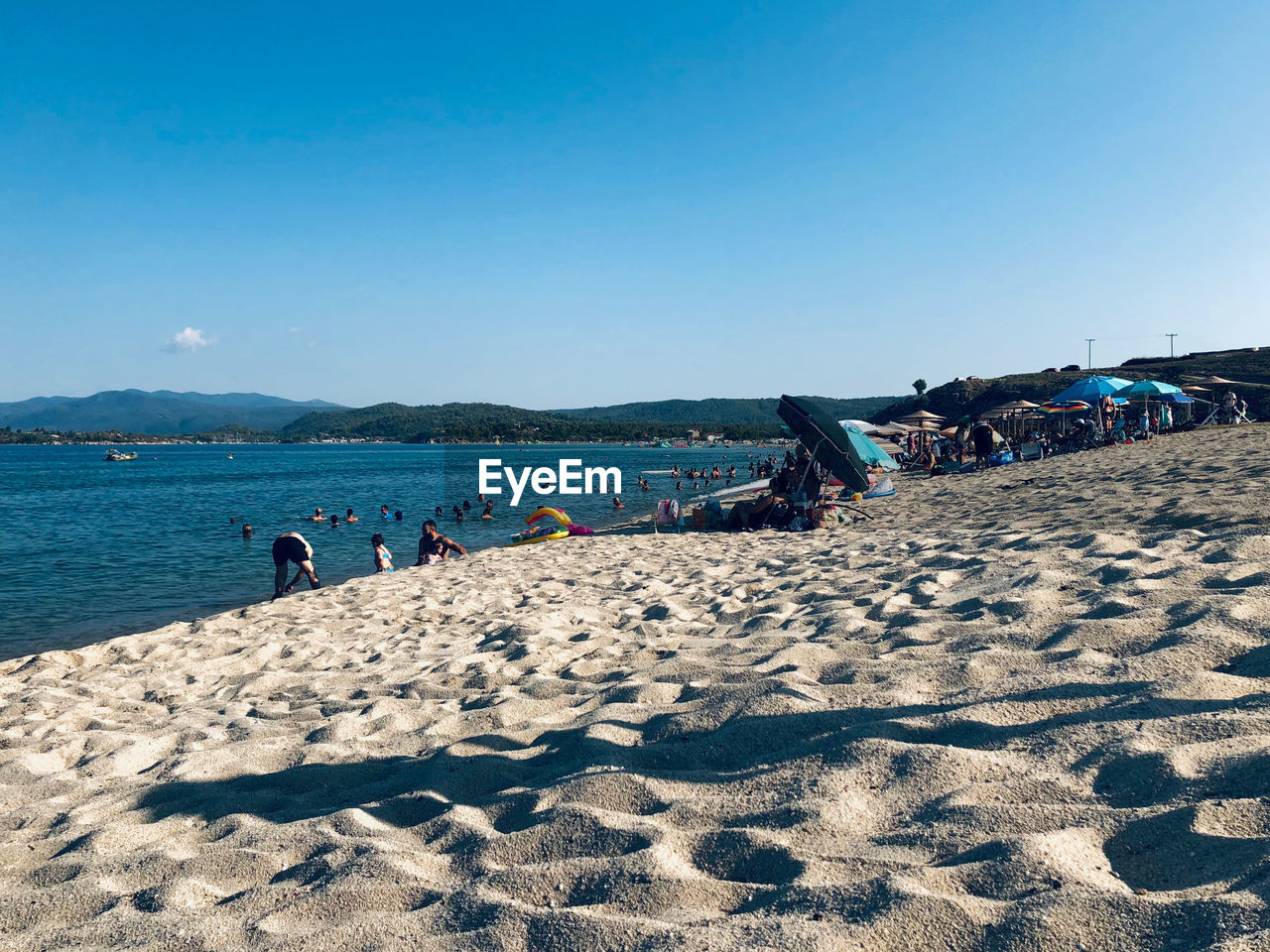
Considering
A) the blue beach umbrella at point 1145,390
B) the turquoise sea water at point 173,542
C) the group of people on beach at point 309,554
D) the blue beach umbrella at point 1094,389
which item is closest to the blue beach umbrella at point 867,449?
the blue beach umbrella at point 1094,389

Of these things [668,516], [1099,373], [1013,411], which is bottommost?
[668,516]

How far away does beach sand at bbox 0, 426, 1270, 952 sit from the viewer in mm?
1948

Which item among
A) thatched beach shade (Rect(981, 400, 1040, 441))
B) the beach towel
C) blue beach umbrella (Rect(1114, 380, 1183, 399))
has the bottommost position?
the beach towel

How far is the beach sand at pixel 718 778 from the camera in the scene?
195 centimetres

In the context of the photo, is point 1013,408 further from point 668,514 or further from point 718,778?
point 718,778

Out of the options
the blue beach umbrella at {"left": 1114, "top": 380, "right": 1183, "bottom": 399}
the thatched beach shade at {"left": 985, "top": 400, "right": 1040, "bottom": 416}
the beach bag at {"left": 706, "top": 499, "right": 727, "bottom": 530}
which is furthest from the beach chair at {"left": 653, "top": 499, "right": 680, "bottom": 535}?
the thatched beach shade at {"left": 985, "top": 400, "right": 1040, "bottom": 416}

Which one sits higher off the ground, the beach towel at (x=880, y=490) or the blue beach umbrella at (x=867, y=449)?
the blue beach umbrella at (x=867, y=449)

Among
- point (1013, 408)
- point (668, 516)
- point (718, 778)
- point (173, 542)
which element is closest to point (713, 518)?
point (668, 516)

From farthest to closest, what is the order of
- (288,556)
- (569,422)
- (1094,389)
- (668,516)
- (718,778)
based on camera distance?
(569,422), (1094,389), (668,516), (288,556), (718,778)

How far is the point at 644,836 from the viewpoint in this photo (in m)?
2.42

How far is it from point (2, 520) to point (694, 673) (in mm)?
35743

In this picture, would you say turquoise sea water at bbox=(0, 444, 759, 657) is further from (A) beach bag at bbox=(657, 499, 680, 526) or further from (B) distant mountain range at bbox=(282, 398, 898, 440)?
(B) distant mountain range at bbox=(282, 398, 898, 440)

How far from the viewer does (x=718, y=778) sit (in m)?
2.82

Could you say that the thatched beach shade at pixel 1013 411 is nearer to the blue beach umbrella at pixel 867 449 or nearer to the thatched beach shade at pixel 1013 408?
the thatched beach shade at pixel 1013 408
